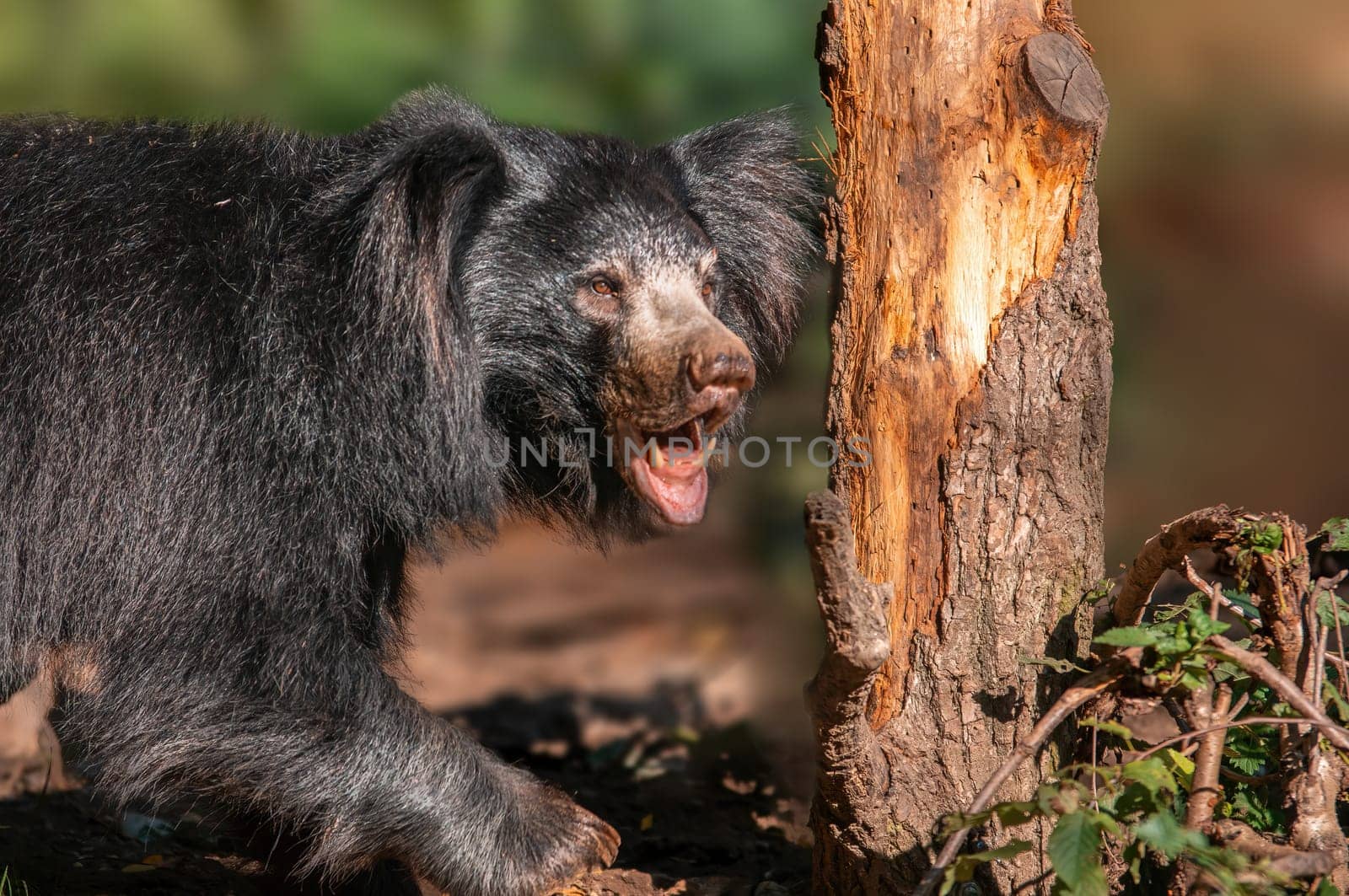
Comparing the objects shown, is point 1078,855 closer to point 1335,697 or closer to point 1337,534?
point 1335,697

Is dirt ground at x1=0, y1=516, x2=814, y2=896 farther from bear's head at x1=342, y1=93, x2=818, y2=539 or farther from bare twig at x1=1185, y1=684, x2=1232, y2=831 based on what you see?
bare twig at x1=1185, y1=684, x2=1232, y2=831

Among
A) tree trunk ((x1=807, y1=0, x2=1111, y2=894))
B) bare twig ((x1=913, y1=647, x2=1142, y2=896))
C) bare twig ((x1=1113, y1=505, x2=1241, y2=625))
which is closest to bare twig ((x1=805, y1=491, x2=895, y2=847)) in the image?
tree trunk ((x1=807, y1=0, x2=1111, y2=894))

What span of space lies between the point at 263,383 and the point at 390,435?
0.30 metres

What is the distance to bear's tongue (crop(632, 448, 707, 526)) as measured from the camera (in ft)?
9.92

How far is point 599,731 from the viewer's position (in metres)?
5.11

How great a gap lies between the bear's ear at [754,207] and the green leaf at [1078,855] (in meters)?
1.77

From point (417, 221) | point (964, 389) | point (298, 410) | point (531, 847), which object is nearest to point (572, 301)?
point (417, 221)

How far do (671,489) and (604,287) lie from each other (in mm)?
527

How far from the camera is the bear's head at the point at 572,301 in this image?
2850 mm

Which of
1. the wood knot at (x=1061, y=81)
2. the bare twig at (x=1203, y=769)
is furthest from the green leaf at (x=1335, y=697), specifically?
the wood knot at (x=1061, y=81)

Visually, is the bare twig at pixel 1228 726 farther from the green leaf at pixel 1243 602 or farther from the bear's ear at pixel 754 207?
the bear's ear at pixel 754 207

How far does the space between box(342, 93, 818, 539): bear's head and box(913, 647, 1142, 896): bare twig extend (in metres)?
0.97

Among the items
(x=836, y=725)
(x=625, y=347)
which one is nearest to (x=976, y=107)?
(x=625, y=347)

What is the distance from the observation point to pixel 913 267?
8.61 feet
